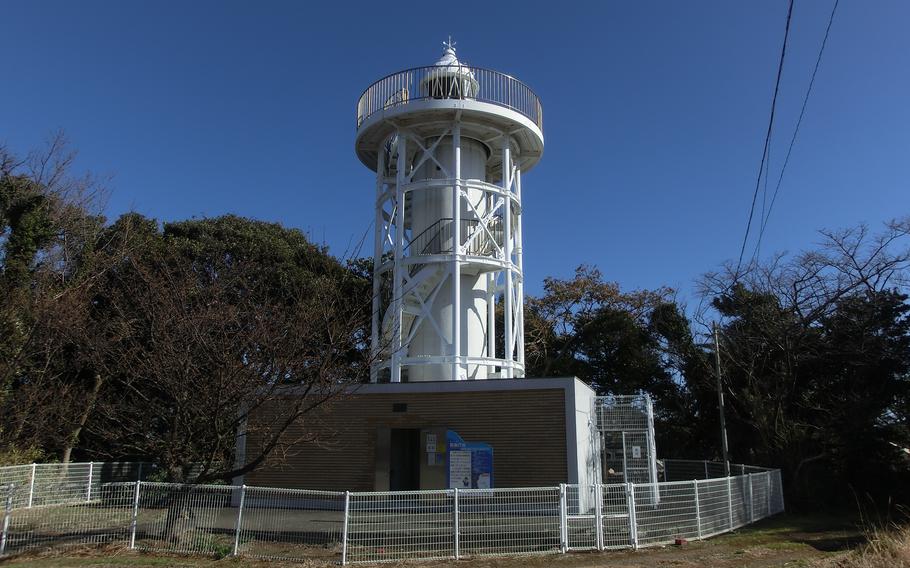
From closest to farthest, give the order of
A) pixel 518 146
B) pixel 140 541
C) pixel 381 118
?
pixel 140 541
pixel 381 118
pixel 518 146

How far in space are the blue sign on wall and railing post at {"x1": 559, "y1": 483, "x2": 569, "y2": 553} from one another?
5465mm

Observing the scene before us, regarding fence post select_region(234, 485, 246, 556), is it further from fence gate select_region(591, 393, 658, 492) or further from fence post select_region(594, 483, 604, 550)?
fence gate select_region(591, 393, 658, 492)

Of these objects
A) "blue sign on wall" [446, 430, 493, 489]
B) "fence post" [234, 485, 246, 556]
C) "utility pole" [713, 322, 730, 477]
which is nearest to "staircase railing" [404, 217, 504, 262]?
"blue sign on wall" [446, 430, 493, 489]

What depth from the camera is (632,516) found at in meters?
11.5

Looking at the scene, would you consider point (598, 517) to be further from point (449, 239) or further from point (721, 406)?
point (721, 406)

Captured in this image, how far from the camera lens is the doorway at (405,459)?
18.0 metres

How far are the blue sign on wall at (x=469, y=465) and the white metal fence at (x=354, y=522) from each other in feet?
14.7

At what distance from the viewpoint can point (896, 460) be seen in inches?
885

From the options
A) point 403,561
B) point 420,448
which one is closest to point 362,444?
point 420,448

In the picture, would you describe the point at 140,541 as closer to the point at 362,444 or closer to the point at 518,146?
the point at 362,444

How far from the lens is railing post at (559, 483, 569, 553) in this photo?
35.6 ft

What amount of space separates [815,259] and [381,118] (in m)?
16.8

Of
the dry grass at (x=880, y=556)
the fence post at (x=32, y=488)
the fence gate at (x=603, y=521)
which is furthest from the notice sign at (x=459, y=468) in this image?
the fence post at (x=32, y=488)

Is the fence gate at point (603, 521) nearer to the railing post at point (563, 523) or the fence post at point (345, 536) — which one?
the railing post at point (563, 523)
